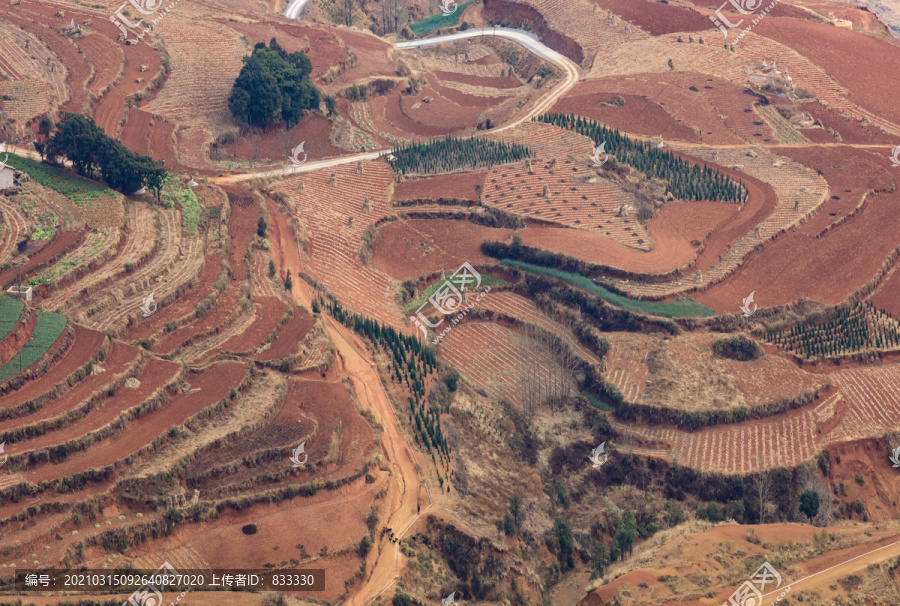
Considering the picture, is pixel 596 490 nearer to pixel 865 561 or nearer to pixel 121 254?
pixel 865 561

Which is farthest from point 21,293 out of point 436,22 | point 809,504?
point 436,22

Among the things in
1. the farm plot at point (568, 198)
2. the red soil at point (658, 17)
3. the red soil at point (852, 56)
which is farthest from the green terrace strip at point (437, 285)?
the red soil at point (658, 17)

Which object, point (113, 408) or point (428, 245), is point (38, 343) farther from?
point (428, 245)

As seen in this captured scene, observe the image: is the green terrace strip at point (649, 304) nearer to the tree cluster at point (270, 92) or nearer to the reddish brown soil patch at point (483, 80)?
the tree cluster at point (270, 92)

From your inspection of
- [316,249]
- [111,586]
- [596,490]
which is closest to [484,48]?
[316,249]

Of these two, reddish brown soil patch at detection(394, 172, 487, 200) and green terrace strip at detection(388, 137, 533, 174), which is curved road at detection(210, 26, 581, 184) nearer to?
green terrace strip at detection(388, 137, 533, 174)
